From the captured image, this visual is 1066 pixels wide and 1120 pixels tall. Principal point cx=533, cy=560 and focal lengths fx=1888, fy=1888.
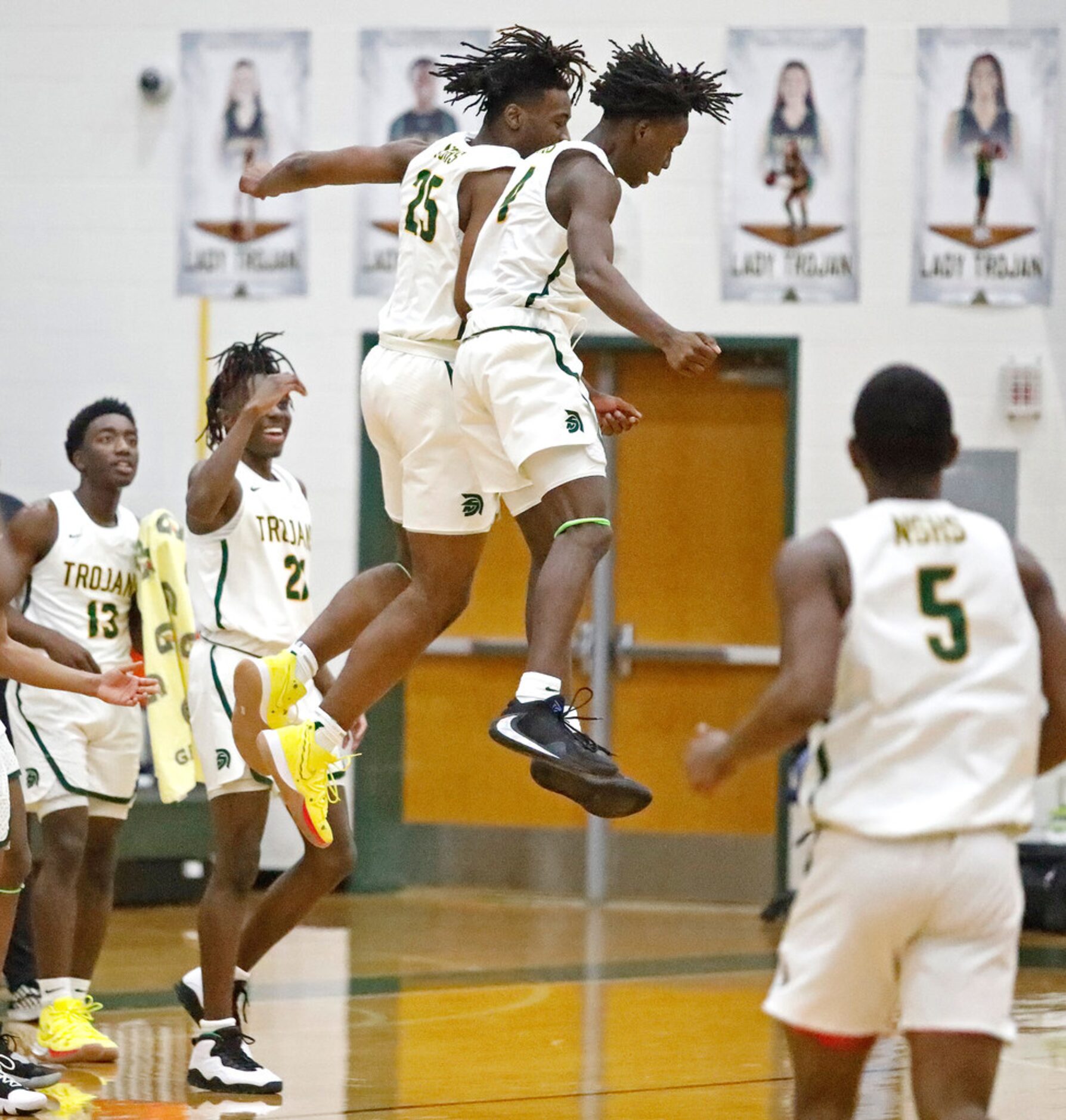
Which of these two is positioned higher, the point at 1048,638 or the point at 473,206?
the point at 473,206

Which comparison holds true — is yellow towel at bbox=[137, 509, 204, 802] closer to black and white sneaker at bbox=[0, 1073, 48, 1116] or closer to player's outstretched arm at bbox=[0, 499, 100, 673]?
player's outstretched arm at bbox=[0, 499, 100, 673]

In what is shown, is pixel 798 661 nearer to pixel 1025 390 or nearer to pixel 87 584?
pixel 87 584

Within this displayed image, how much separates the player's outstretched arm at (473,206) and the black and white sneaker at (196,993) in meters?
2.27

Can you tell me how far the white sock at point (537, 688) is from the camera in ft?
14.4

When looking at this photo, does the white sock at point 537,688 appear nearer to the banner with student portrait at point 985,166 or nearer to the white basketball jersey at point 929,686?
the white basketball jersey at point 929,686

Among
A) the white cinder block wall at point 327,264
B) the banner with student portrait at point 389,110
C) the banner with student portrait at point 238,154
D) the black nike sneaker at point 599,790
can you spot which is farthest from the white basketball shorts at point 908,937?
the banner with student portrait at point 238,154

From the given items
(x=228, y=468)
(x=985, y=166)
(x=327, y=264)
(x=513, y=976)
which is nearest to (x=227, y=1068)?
(x=228, y=468)

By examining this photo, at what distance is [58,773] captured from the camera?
20.1 feet

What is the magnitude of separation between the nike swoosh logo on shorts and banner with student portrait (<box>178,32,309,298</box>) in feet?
20.1

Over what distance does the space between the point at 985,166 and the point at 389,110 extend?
3.10 meters

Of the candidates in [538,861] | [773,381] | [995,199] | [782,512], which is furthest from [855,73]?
[538,861]

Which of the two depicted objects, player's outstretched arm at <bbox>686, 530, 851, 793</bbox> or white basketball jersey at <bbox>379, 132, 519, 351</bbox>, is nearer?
player's outstretched arm at <bbox>686, 530, 851, 793</bbox>

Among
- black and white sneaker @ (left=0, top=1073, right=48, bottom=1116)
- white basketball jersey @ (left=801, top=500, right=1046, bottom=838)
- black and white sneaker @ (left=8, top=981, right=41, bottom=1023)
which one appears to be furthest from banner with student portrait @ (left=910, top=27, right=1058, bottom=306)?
white basketball jersey @ (left=801, top=500, right=1046, bottom=838)

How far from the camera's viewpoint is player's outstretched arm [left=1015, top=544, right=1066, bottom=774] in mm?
3270
